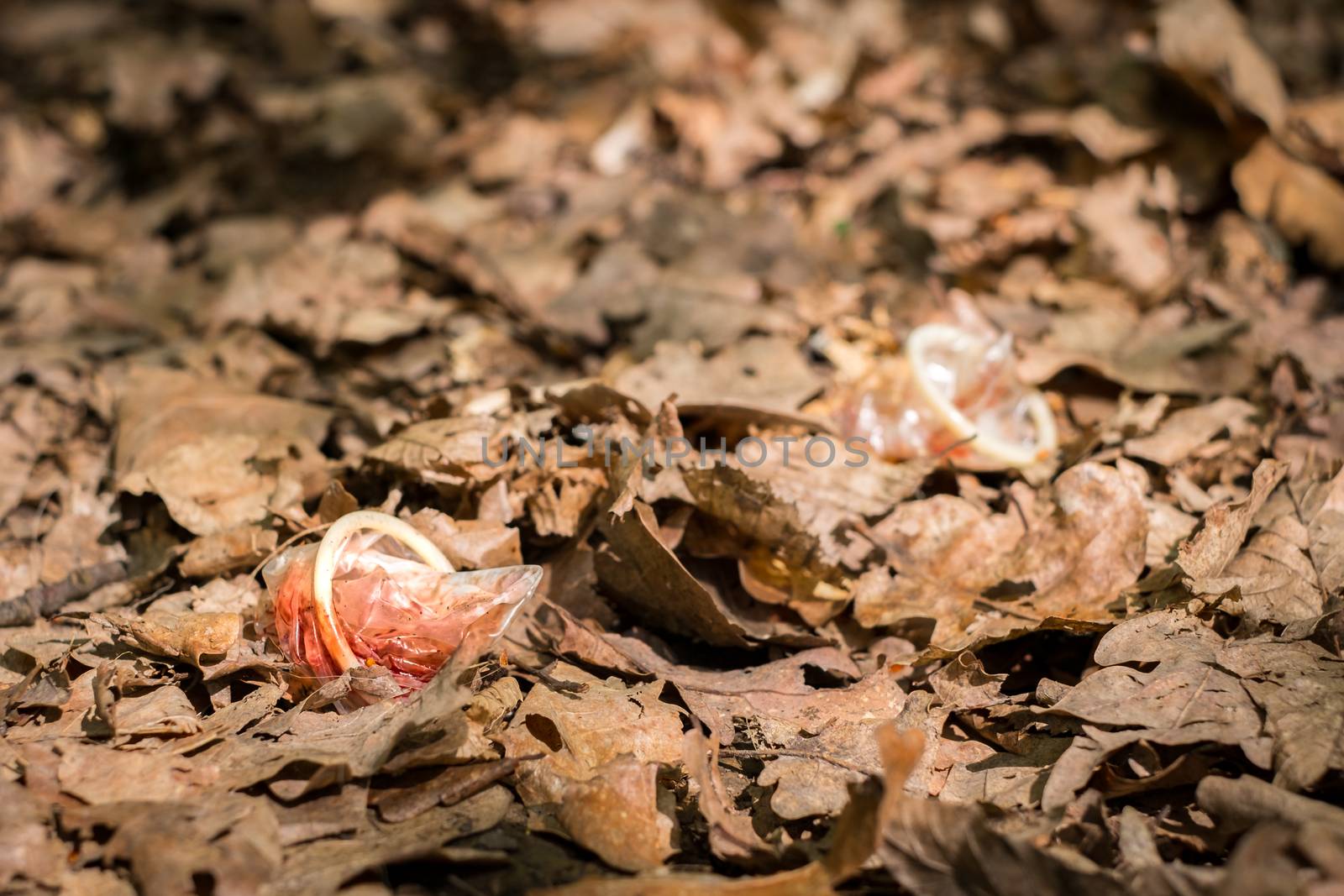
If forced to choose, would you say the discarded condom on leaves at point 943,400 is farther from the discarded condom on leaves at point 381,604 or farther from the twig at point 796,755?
the discarded condom on leaves at point 381,604

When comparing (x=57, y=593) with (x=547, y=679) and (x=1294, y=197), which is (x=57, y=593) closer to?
(x=547, y=679)

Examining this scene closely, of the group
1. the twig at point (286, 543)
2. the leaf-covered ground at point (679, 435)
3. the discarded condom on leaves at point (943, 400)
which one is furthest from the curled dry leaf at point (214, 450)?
the discarded condom on leaves at point (943, 400)

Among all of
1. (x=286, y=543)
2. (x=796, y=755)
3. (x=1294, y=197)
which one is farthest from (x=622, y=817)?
(x=1294, y=197)

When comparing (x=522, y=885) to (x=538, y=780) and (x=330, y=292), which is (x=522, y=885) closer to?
(x=538, y=780)

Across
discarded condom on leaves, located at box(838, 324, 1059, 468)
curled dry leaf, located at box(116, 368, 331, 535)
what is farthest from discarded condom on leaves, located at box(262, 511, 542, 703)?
Result: discarded condom on leaves, located at box(838, 324, 1059, 468)

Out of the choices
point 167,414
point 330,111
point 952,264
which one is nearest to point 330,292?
point 167,414

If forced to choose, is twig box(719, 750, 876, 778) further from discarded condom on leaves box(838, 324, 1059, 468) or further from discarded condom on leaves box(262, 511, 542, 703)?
discarded condom on leaves box(838, 324, 1059, 468)
